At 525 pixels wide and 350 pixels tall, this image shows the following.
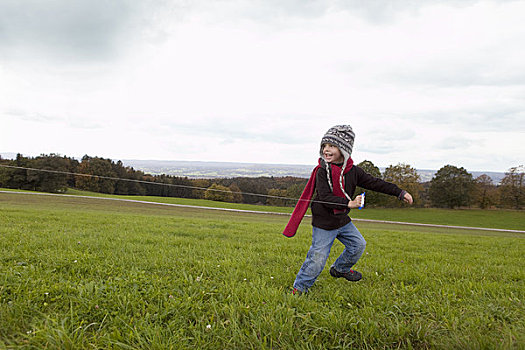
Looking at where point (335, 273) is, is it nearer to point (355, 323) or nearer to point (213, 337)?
point (355, 323)

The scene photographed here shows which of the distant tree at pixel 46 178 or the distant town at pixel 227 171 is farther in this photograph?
the distant tree at pixel 46 178

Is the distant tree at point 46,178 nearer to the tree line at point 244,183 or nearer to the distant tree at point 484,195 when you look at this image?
the tree line at point 244,183

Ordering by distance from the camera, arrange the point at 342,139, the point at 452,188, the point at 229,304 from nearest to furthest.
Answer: the point at 229,304, the point at 342,139, the point at 452,188

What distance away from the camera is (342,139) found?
12.2ft

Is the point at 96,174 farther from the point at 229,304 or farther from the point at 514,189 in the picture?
the point at 514,189

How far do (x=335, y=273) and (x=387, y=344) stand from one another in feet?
5.51

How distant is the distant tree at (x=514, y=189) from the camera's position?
50.9 meters

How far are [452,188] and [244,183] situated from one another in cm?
4044

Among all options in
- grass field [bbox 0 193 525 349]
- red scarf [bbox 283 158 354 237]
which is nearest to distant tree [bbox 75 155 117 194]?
grass field [bbox 0 193 525 349]

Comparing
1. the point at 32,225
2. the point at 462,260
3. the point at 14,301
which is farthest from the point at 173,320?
the point at 32,225

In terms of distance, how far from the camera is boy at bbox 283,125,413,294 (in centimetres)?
357

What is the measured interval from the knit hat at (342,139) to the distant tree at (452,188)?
60.0 meters

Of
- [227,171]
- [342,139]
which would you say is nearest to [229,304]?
[342,139]

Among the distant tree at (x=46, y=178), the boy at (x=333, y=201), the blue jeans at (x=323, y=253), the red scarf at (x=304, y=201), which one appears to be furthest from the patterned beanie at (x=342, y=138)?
the distant tree at (x=46, y=178)
